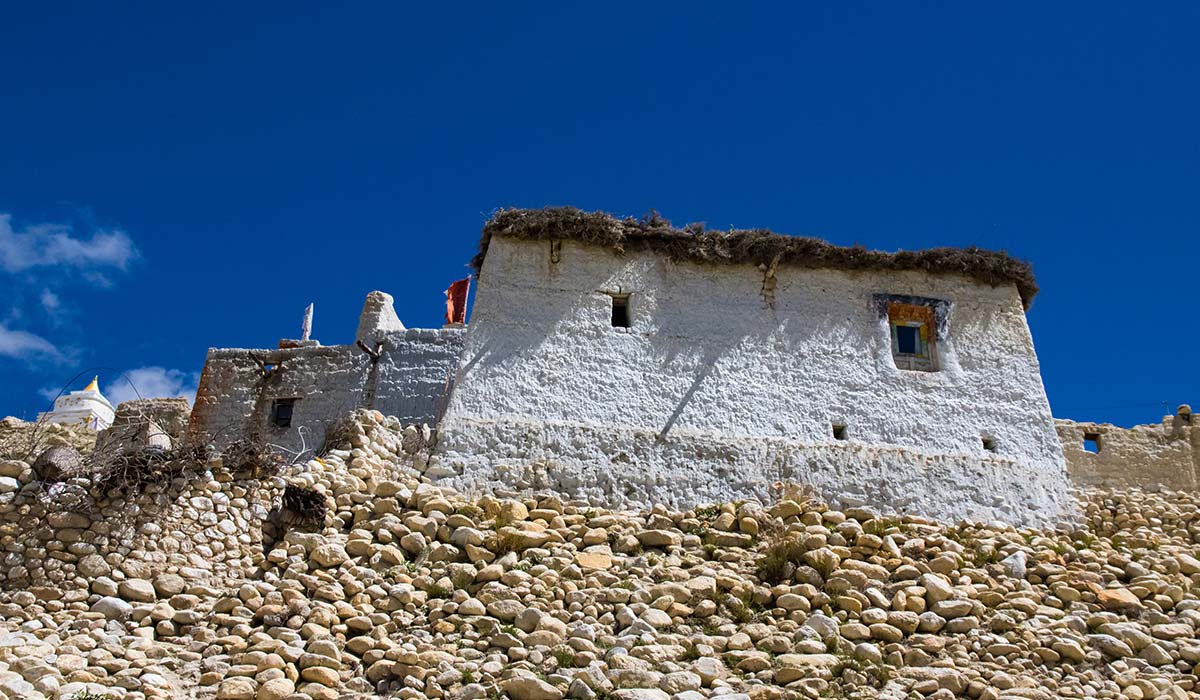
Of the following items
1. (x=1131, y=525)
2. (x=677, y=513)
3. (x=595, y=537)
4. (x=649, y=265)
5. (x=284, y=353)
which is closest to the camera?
(x=595, y=537)

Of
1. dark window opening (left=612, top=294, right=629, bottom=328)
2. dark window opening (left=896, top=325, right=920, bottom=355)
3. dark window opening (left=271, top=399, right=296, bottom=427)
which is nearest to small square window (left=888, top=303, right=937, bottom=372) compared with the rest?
dark window opening (left=896, top=325, right=920, bottom=355)

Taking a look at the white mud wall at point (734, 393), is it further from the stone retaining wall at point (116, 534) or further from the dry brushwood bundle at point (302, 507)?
the stone retaining wall at point (116, 534)

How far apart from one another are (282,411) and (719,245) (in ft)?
22.9

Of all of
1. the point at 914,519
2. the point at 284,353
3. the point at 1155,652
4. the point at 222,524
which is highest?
the point at 284,353

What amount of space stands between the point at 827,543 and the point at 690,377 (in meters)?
2.95

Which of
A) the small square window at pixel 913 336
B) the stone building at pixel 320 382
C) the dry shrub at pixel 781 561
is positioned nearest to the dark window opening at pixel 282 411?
the stone building at pixel 320 382

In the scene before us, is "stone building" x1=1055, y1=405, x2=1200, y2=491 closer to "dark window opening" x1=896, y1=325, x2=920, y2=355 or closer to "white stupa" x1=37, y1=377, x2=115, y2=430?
"dark window opening" x1=896, y1=325, x2=920, y2=355

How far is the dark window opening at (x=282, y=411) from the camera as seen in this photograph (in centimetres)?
1722

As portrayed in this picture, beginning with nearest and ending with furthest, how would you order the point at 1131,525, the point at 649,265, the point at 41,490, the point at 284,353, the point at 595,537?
1. the point at 41,490
2. the point at 595,537
3. the point at 1131,525
4. the point at 649,265
5. the point at 284,353

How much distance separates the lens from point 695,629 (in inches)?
423

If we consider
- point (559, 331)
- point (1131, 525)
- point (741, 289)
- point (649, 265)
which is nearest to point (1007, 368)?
point (1131, 525)

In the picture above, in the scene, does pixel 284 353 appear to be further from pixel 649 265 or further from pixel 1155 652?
pixel 1155 652

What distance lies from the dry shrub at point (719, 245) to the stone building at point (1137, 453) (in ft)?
7.56

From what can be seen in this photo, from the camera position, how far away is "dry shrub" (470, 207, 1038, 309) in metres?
14.9
